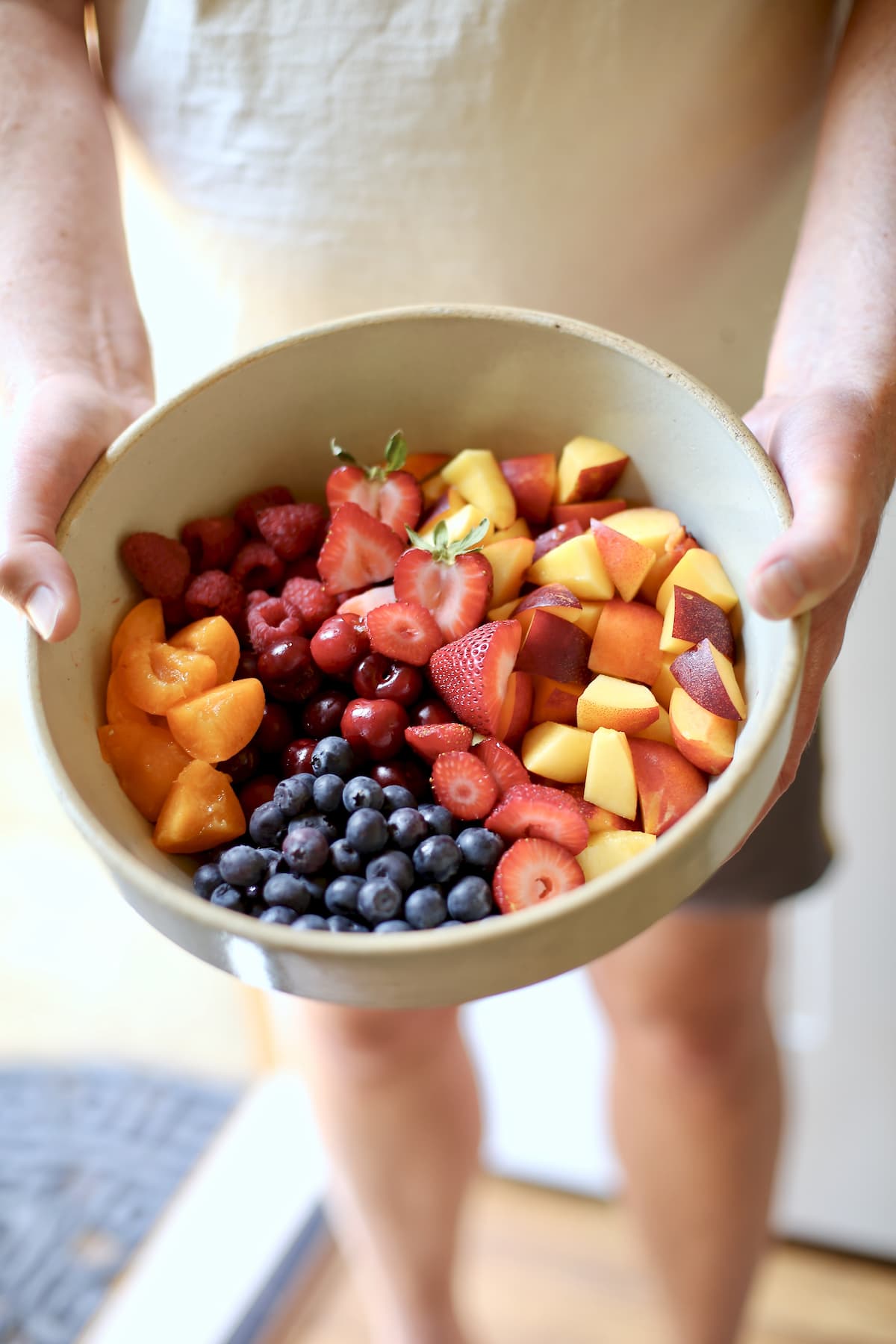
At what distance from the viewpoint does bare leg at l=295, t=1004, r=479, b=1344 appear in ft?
3.82

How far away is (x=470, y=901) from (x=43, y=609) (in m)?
0.31

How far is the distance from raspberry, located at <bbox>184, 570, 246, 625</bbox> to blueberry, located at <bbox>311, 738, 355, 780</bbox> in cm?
14

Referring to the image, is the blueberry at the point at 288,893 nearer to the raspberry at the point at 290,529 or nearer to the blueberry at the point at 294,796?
the blueberry at the point at 294,796

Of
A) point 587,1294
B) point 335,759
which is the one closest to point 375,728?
point 335,759

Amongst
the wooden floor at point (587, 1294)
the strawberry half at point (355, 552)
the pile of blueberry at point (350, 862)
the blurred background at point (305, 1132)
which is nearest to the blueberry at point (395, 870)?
the pile of blueberry at point (350, 862)

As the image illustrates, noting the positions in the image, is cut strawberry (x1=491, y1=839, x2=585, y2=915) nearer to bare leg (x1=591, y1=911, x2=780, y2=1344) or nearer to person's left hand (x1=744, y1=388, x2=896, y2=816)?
person's left hand (x1=744, y1=388, x2=896, y2=816)

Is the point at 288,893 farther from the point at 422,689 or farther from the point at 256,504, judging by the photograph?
the point at 256,504

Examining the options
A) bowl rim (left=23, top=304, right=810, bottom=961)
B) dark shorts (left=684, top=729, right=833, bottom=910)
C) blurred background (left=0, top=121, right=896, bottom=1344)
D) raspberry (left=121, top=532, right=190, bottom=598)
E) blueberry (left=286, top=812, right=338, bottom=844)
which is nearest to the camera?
bowl rim (left=23, top=304, right=810, bottom=961)

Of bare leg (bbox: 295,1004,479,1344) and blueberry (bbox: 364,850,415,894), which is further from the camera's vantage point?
bare leg (bbox: 295,1004,479,1344)

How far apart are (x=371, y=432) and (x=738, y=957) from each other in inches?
25.2

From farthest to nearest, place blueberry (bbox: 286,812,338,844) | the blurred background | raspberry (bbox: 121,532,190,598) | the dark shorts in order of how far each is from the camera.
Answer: the blurred background → the dark shorts → raspberry (bbox: 121,532,190,598) → blueberry (bbox: 286,812,338,844)

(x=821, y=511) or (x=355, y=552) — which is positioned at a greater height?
(x=821, y=511)

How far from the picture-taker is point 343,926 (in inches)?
26.1

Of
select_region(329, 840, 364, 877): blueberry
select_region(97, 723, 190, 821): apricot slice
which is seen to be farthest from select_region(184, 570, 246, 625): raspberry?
select_region(329, 840, 364, 877): blueberry
